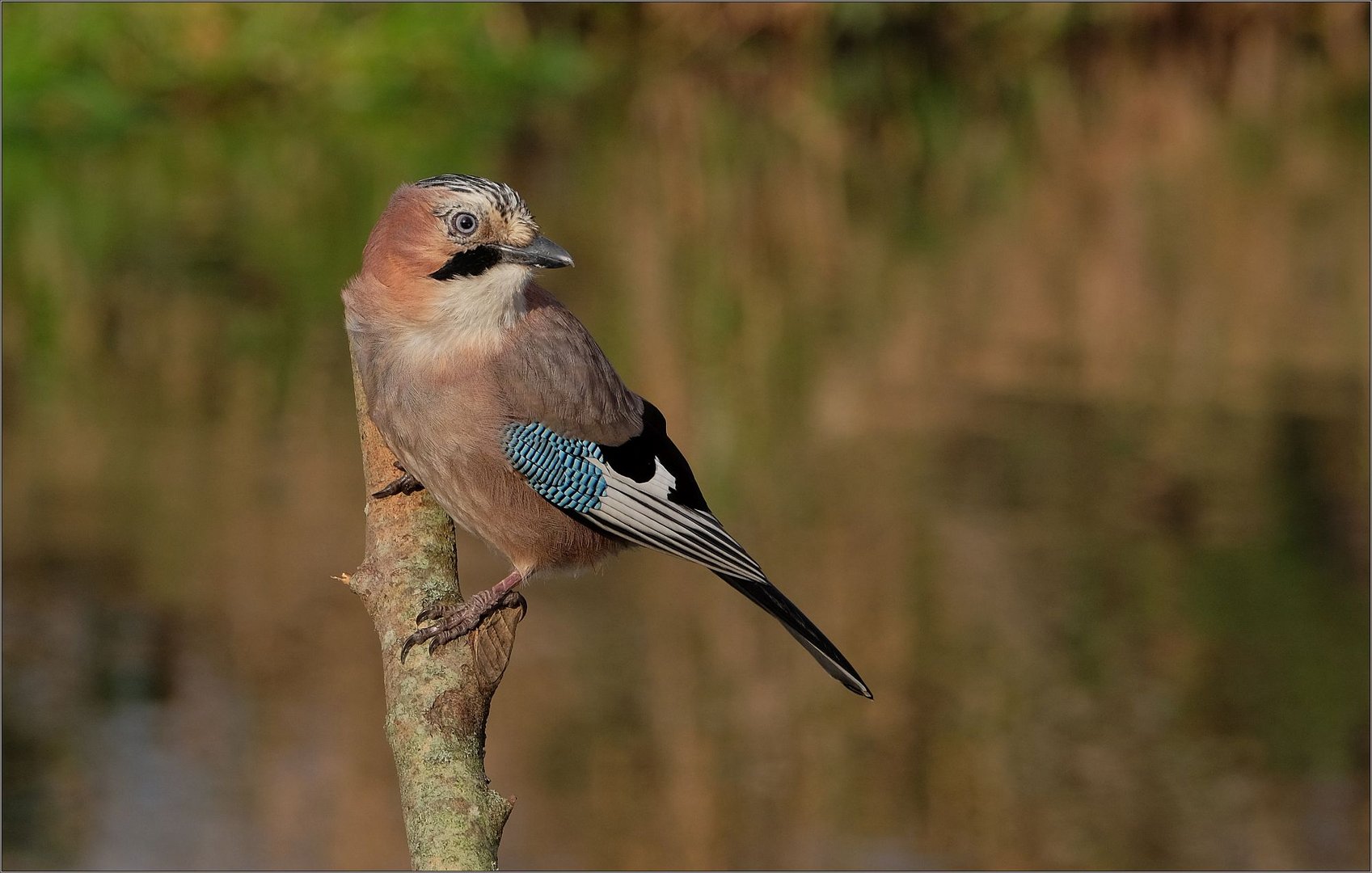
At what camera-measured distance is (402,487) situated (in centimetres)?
578

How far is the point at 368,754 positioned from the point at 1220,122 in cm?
2843

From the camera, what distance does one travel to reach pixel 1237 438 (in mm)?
23984

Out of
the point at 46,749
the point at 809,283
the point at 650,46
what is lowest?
the point at 46,749

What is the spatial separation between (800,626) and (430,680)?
1.02 metres

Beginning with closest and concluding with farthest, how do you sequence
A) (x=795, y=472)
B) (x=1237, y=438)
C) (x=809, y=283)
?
(x=795, y=472), (x=1237, y=438), (x=809, y=283)

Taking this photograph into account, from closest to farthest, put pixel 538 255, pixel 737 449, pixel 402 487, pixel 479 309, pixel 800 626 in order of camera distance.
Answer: pixel 538 255 → pixel 479 309 → pixel 800 626 → pixel 402 487 → pixel 737 449

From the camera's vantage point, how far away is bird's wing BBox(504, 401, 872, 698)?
18.0 feet

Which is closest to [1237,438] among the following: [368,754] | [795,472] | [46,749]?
[795,472]

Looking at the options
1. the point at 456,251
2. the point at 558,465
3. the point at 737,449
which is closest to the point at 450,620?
the point at 558,465

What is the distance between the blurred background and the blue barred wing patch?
31.3 feet

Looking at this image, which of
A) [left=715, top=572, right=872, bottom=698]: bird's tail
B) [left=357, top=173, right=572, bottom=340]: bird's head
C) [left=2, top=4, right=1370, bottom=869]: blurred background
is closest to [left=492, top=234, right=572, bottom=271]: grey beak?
[left=357, top=173, right=572, bottom=340]: bird's head

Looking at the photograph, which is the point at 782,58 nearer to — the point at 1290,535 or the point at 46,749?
the point at 1290,535

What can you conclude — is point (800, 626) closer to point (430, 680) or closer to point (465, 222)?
point (430, 680)

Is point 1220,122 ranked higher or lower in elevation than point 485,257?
lower
